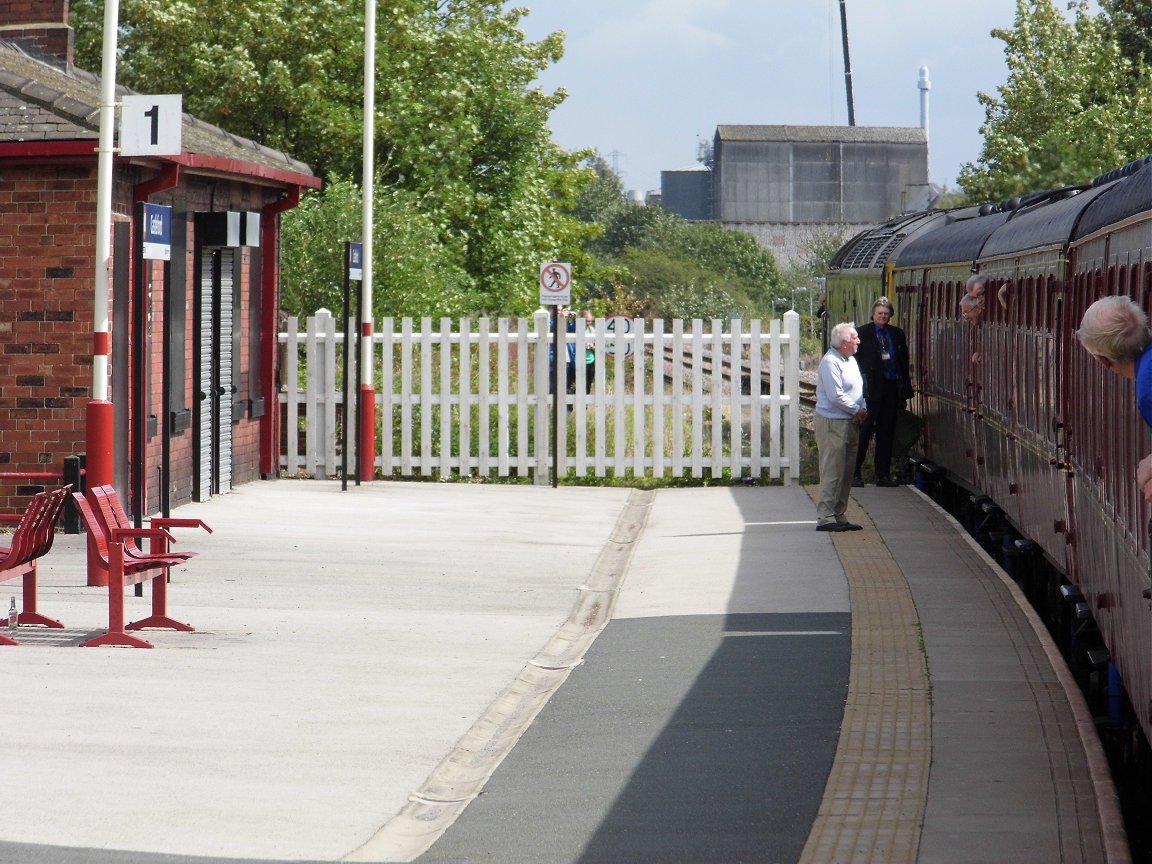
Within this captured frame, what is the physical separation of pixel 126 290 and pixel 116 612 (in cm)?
545

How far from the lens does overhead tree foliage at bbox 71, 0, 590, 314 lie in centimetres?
3428

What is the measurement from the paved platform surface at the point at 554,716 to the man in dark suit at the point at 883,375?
185 inches

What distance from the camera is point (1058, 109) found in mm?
46812

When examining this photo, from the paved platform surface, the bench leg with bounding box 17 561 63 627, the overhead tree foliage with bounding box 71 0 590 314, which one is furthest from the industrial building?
the bench leg with bounding box 17 561 63 627

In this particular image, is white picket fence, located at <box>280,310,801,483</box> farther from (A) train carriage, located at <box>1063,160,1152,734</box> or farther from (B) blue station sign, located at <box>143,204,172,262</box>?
(A) train carriage, located at <box>1063,160,1152,734</box>

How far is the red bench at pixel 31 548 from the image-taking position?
31.5ft

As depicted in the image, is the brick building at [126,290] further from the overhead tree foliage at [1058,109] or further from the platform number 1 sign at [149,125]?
the overhead tree foliage at [1058,109]

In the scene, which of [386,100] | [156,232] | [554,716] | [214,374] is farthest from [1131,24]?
[554,716]

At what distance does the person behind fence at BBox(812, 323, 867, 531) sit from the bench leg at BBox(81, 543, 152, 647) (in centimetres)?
646

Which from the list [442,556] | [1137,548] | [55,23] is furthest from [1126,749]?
[55,23]

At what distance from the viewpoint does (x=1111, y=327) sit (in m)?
5.22

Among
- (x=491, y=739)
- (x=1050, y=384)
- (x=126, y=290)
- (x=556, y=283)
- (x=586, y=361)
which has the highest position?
(x=556, y=283)

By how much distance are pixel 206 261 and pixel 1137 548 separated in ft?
39.2

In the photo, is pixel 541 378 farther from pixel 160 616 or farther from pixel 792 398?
pixel 160 616
